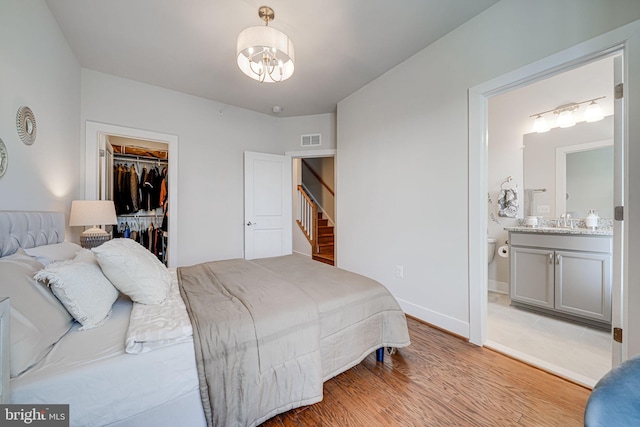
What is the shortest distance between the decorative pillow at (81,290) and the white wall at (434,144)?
8.09 feet

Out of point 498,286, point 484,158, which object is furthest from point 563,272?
point 484,158

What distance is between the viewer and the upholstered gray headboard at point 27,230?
1247mm

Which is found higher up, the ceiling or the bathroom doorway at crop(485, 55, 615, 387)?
the ceiling

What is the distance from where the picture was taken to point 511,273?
2783mm

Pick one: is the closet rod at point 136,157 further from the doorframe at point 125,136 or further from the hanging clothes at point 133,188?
the doorframe at point 125,136

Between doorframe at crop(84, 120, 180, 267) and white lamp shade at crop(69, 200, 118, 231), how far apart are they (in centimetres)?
54

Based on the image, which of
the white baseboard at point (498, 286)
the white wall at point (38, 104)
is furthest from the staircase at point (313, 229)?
the white wall at point (38, 104)

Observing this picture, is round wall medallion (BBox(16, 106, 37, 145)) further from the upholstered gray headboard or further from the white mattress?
the white mattress

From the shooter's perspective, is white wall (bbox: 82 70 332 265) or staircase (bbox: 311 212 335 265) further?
staircase (bbox: 311 212 335 265)

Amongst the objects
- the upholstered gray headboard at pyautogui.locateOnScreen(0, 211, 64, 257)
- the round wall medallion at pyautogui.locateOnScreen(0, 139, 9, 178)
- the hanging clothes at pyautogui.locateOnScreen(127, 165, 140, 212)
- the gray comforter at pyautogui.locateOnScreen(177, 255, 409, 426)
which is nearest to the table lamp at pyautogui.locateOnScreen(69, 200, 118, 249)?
the upholstered gray headboard at pyautogui.locateOnScreen(0, 211, 64, 257)

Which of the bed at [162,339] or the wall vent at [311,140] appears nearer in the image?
the bed at [162,339]

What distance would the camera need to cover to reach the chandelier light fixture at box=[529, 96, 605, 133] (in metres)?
2.59

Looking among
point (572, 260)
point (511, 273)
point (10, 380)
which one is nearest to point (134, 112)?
point (10, 380)

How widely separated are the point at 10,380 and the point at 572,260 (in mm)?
3785
